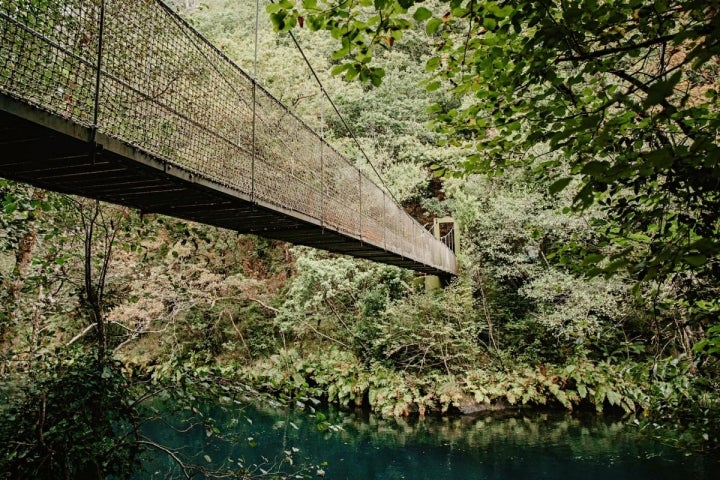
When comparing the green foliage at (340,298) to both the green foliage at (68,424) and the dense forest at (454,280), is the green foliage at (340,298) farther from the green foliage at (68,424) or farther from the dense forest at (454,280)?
the green foliage at (68,424)

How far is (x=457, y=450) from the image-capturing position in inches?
202

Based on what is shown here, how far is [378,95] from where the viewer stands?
1000 centimetres

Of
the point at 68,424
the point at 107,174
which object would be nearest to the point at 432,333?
the point at 68,424

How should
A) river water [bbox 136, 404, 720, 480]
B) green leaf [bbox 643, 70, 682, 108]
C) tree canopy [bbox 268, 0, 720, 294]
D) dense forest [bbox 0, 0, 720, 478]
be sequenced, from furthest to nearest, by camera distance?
river water [bbox 136, 404, 720, 480]
dense forest [bbox 0, 0, 720, 478]
tree canopy [bbox 268, 0, 720, 294]
green leaf [bbox 643, 70, 682, 108]

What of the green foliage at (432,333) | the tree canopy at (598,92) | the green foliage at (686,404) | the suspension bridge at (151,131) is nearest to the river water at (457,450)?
the green foliage at (432,333)

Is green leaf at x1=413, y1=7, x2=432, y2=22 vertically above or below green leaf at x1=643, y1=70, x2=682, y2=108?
above

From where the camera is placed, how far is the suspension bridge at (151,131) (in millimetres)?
1153

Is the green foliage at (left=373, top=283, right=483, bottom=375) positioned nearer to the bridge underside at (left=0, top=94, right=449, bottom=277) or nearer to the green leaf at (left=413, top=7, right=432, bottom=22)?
the bridge underside at (left=0, top=94, right=449, bottom=277)

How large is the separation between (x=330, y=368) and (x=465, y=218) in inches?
132

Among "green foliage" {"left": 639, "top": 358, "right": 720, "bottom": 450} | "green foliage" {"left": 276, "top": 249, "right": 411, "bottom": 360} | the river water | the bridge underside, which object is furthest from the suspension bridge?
"green foliage" {"left": 276, "top": 249, "right": 411, "bottom": 360}

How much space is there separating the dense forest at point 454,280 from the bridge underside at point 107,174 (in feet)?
1.88

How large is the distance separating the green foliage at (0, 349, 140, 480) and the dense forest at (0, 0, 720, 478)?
0.01m

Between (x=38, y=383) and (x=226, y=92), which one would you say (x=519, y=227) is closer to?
(x=226, y=92)

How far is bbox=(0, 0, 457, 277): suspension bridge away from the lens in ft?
3.78
